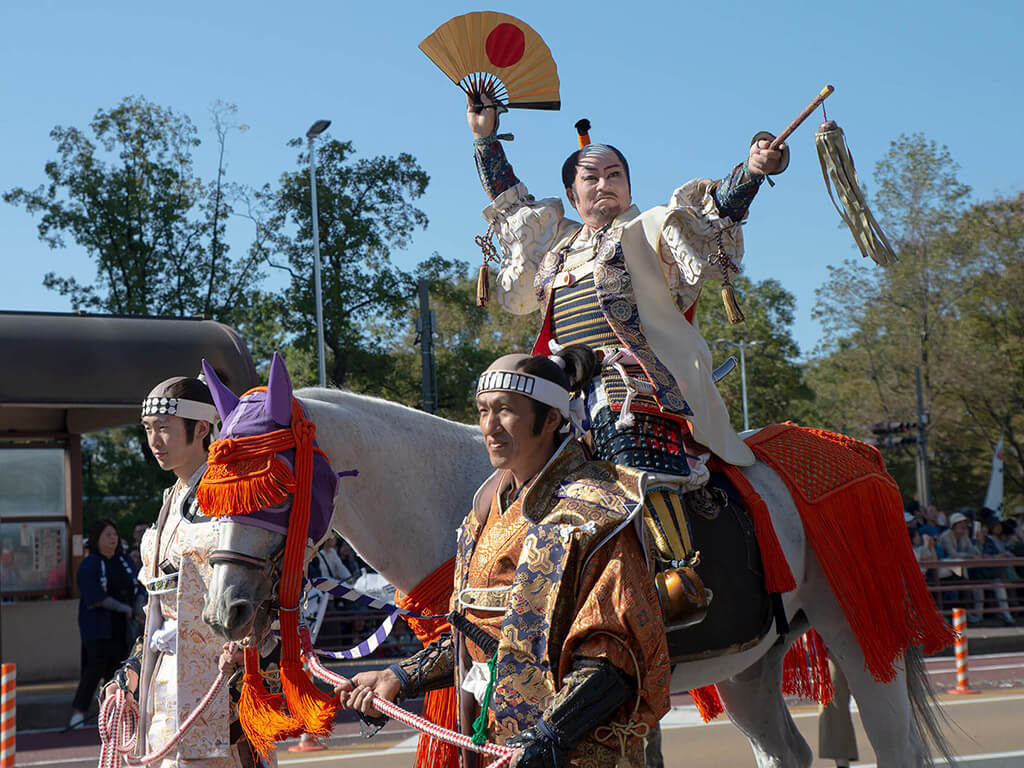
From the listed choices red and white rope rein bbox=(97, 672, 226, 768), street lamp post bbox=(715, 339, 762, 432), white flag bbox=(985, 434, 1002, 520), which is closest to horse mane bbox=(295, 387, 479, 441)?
A: red and white rope rein bbox=(97, 672, 226, 768)

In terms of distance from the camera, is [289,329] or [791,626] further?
[289,329]

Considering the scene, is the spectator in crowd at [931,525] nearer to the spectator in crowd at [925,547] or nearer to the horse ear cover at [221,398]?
the spectator in crowd at [925,547]

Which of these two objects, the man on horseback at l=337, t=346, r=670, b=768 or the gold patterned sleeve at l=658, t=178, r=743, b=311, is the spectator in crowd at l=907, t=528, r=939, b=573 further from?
the man on horseback at l=337, t=346, r=670, b=768

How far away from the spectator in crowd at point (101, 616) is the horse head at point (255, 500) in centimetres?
692

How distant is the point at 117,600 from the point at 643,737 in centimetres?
866

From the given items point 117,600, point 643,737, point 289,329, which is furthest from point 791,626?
point 289,329

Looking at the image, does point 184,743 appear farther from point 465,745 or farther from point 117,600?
point 117,600

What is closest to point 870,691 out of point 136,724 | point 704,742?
point 136,724

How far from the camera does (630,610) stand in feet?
8.75

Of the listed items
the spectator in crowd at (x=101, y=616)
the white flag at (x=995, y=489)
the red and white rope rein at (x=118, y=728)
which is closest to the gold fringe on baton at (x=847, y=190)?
the red and white rope rein at (x=118, y=728)

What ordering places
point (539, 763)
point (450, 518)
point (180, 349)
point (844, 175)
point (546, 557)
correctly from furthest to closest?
point (180, 349) → point (450, 518) → point (844, 175) → point (546, 557) → point (539, 763)

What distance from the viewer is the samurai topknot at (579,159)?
13.9 feet

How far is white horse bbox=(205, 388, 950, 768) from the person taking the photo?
3980 millimetres

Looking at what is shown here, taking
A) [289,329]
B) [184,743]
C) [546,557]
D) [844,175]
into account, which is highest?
[289,329]
